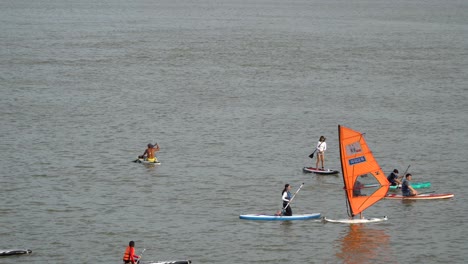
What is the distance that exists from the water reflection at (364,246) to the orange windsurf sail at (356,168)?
1.08 metres

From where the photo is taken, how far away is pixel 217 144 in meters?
60.7

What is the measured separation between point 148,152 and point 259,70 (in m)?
47.9

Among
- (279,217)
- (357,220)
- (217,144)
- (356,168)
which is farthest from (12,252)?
(217,144)

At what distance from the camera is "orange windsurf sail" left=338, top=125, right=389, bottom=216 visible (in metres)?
40.3

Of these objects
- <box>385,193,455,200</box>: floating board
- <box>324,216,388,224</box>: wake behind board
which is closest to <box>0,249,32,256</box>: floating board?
<box>324,216,388,224</box>: wake behind board

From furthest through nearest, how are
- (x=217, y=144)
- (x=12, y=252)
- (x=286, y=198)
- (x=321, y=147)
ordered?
(x=217, y=144) → (x=321, y=147) → (x=286, y=198) → (x=12, y=252)

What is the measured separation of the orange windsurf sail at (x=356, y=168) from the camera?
40.3 m

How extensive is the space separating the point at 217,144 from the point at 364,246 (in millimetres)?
23141

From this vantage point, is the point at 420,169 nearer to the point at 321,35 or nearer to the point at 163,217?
the point at 163,217

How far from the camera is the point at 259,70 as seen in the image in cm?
10000

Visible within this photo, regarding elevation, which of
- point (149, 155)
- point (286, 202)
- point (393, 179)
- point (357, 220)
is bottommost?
point (357, 220)

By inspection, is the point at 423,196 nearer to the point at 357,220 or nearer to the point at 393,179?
the point at 393,179

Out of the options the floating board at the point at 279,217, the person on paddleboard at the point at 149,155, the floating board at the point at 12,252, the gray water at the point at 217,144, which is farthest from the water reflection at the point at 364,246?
the person on paddleboard at the point at 149,155

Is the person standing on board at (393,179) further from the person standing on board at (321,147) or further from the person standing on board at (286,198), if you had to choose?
the person standing on board at (286,198)
